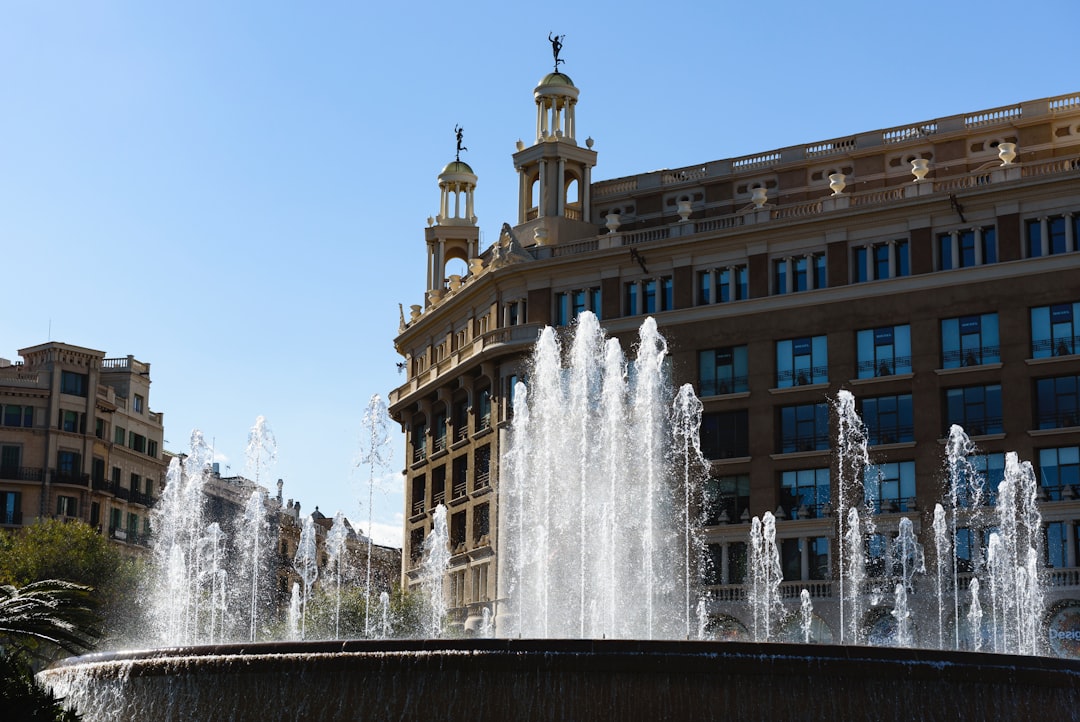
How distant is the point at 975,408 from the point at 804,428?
6219mm

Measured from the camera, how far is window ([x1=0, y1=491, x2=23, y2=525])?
80.1 metres

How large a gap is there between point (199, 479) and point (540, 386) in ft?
43.7

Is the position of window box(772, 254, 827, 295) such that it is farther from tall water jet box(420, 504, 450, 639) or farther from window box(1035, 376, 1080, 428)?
tall water jet box(420, 504, 450, 639)

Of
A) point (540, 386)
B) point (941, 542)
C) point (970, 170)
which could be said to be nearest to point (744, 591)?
point (941, 542)

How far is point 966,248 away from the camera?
5947cm

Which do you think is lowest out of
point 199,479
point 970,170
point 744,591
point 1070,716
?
point 1070,716

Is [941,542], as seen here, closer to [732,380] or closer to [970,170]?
[732,380]

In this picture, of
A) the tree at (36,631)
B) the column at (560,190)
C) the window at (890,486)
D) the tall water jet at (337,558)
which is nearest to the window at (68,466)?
the tall water jet at (337,558)

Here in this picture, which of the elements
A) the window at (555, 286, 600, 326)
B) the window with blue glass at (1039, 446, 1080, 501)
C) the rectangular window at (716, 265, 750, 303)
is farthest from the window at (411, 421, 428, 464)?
the window with blue glass at (1039, 446, 1080, 501)

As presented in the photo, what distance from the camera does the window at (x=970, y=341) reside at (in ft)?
190

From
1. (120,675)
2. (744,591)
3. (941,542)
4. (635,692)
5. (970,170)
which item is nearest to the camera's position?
(635,692)

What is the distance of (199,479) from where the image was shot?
2515 inches

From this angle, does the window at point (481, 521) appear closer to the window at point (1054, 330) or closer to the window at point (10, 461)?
the window at point (1054, 330)

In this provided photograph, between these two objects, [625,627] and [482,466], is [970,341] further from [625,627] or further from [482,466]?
[482,466]
